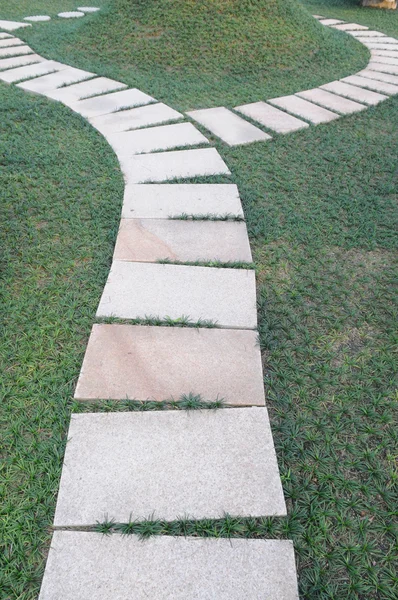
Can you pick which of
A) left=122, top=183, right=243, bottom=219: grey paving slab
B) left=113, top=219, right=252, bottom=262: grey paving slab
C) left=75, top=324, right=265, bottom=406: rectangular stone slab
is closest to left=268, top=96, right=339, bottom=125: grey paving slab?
left=122, top=183, right=243, bottom=219: grey paving slab

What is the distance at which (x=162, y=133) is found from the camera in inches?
141

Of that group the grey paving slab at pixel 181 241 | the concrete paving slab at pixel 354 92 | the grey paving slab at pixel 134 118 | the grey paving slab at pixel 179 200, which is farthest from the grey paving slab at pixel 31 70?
the grey paving slab at pixel 181 241

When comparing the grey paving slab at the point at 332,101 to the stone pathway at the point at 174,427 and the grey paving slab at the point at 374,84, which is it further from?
the stone pathway at the point at 174,427

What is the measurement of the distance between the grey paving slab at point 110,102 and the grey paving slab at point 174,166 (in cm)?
99

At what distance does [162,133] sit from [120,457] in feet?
9.27

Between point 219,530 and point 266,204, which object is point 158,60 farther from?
point 219,530

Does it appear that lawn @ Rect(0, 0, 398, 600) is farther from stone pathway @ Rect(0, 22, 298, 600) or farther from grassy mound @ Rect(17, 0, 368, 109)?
grassy mound @ Rect(17, 0, 368, 109)

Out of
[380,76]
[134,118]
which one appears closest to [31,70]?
[134,118]

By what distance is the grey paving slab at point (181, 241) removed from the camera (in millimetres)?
2375

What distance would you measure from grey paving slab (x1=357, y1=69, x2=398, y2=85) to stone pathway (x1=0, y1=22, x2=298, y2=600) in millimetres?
3262

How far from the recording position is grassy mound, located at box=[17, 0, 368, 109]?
4594mm

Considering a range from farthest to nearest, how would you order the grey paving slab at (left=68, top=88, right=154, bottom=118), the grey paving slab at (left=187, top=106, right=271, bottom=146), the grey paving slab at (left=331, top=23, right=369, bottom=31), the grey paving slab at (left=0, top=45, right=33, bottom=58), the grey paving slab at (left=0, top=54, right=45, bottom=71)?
1. the grey paving slab at (left=331, top=23, right=369, bottom=31)
2. the grey paving slab at (left=0, top=45, right=33, bottom=58)
3. the grey paving slab at (left=0, top=54, right=45, bottom=71)
4. the grey paving slab at (left=68, top=88, right=154, bottom=118)
5. the grey paving slab at (left=187, top=106, right=271, bottom=146)

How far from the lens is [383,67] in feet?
17.7

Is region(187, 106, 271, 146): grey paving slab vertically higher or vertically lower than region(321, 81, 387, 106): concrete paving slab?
lower
